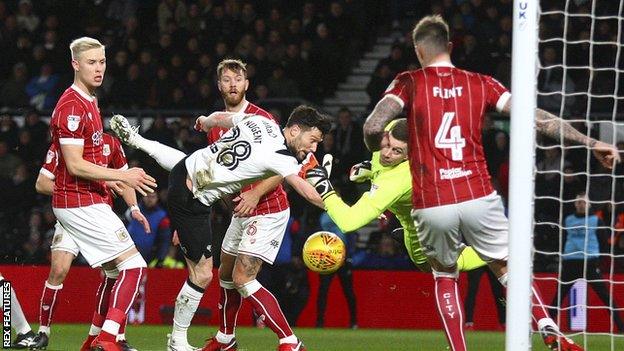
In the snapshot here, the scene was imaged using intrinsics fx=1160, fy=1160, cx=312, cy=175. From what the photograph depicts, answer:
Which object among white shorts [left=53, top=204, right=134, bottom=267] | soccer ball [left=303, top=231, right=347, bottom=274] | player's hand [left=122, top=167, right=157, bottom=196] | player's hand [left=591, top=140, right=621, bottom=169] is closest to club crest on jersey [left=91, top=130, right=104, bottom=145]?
white shorts [left=53, top=204, right=134, bottom=267]

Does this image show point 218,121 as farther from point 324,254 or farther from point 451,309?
point 451,309

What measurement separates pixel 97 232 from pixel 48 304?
1.91 m

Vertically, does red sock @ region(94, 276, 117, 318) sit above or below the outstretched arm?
below

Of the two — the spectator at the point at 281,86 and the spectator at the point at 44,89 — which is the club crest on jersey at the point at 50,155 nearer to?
the spectator at the point at 281,86

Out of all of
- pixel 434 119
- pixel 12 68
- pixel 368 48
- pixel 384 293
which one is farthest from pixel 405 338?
pixel 12 68

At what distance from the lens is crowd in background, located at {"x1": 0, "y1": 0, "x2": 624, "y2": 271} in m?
14.6

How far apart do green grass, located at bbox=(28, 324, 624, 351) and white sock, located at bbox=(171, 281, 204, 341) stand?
1.44 meters

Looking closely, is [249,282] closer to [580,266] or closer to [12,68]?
[580,266]

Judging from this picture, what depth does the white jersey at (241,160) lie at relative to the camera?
7785mm

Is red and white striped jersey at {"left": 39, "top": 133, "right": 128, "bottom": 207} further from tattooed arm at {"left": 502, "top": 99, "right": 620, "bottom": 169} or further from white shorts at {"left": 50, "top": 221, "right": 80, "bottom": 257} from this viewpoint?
tattooed arm at {"left": 502, "top": 99, "right": 620, "bottom": 169}

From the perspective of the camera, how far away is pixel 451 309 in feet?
22.4

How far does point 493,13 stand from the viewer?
16672mm

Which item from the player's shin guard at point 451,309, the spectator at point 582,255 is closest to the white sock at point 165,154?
the player's shin guard at point 451,309

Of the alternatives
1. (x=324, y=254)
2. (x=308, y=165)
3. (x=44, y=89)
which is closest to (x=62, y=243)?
(x=324, y=254)
